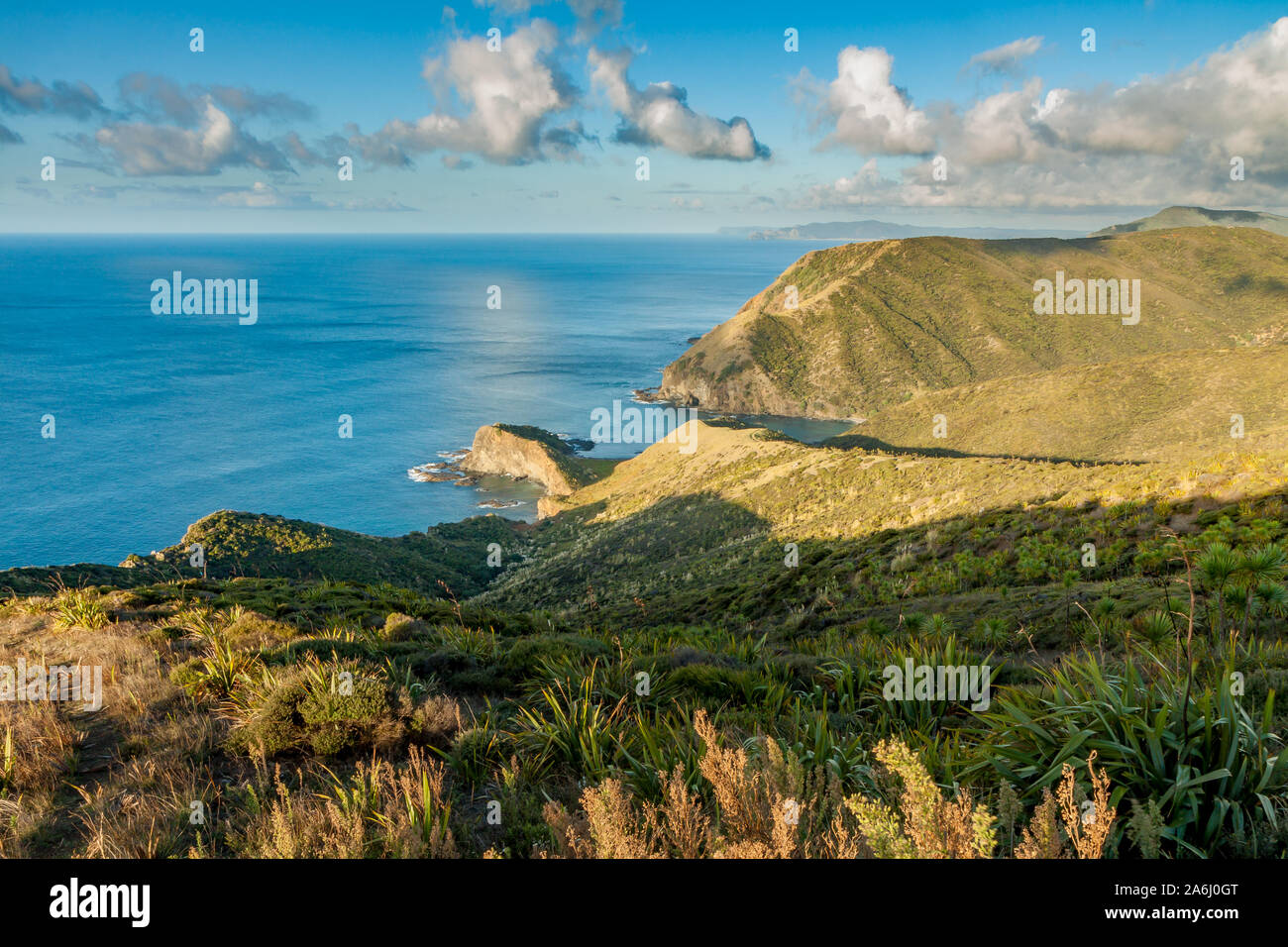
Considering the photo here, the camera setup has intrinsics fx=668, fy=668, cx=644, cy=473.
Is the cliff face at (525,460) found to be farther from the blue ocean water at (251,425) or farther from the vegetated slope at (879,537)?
the vegetated slope at (879,537)

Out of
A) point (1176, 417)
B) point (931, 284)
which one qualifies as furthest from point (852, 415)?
point (1176, 417)

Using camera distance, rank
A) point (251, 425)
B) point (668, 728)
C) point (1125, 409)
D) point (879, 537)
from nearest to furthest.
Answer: point (668, 728) → point (879, 537) → point (1125, 409) → point (251, 425)

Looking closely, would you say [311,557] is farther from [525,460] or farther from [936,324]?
[936,324]

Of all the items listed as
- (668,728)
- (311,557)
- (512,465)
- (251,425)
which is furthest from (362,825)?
(251,425)

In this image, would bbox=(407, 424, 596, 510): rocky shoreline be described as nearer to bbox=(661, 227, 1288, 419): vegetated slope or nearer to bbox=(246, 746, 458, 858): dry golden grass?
bbox=(661, 227, 1288, 419): vegetated slope

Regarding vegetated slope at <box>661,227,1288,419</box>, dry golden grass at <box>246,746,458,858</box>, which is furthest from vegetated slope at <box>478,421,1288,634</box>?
vegetated slope at <box>661,227,1288,419</box>

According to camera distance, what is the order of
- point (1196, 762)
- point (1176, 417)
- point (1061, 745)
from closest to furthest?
point (1196, 762), point (1061, 745), point (1176, 417)

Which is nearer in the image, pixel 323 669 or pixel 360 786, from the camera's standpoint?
pixel 360 786
